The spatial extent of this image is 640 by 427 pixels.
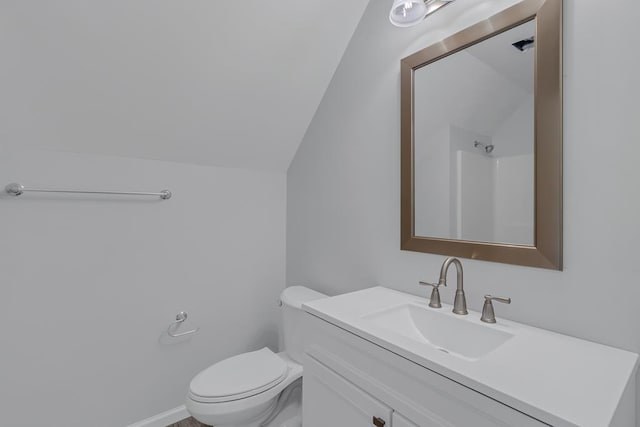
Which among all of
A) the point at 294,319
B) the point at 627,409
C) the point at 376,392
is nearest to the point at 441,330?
the point at 376,392

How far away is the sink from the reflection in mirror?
0.31 meters

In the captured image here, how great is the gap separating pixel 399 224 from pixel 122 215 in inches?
56.8

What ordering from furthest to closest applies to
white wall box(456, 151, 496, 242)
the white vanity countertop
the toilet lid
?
the toilet lid → white wall box(456, 151, 496, 242) → the white vanity countertop

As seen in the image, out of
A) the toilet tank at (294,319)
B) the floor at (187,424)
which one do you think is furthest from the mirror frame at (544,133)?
the floor at (187,424)

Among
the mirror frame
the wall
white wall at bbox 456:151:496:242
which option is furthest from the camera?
white wall at bbox 456:151:496:242

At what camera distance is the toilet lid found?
133 cm

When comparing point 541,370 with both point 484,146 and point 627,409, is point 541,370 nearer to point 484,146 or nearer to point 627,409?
point 627,409

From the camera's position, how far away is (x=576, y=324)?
913 millimetres

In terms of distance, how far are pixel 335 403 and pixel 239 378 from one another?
0.61 m

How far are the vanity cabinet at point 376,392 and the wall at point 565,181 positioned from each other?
1.61 ft

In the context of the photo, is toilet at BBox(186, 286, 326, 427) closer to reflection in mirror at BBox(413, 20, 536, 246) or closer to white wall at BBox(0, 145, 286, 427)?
white wall at BBox(0, 145, 286, 427)

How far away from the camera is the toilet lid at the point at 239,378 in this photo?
52.4 inches

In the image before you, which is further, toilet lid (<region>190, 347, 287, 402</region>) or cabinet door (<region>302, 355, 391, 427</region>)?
toilet lid (<region>190, 347, 287, 402</region>)

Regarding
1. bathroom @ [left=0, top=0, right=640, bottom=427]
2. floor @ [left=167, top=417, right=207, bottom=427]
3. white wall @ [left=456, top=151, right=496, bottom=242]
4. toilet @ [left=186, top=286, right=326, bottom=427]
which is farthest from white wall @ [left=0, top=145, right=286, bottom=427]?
white wall @ [left=456, top=151, right=496, bottom=242]
